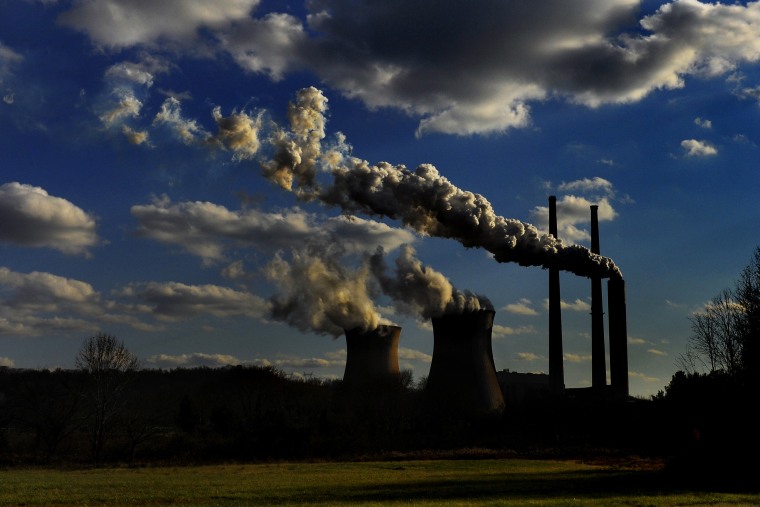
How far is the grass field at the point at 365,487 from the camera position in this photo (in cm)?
1855

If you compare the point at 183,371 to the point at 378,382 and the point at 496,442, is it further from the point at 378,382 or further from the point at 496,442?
the point at 496,442

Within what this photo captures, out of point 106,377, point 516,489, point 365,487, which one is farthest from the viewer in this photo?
point 106,377

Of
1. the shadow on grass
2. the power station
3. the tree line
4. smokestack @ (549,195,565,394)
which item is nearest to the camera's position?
the shadow on grass

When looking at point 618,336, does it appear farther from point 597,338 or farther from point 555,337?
point 555,337

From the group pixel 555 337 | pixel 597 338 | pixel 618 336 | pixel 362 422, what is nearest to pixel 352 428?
pixel 362 422

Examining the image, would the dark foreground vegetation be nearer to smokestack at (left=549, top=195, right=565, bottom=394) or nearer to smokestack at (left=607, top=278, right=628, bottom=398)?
smokestack at (left=549, top=195, right=565, bottom=394)

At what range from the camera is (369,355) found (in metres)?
56.9

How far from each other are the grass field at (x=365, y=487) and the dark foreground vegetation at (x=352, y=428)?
5261 mm

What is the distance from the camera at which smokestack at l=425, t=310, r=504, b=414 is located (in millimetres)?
49344

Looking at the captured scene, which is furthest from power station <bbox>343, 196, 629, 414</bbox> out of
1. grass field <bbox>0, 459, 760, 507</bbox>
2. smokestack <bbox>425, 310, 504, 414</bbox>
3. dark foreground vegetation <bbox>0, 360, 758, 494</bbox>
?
grass field <bbox>0, 459, 760, 507</bbox>

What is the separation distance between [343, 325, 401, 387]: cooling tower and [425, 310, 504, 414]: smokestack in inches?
254

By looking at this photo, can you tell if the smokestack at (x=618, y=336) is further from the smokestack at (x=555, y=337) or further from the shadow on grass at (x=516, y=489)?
the shadow on grass at (x=516, y=489)

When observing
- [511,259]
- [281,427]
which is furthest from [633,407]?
[281,427]

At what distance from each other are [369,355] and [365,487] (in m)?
34.0
